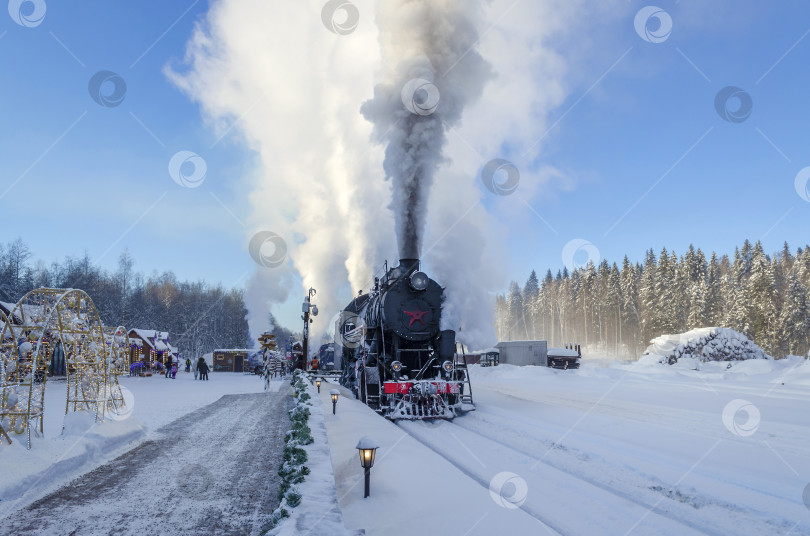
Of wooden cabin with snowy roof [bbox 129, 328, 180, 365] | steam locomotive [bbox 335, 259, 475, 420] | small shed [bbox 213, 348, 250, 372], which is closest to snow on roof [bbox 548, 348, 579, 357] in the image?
steam locomotive [bbox 335, 259, 475, 420]

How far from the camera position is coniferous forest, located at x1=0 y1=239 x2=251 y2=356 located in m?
49.9

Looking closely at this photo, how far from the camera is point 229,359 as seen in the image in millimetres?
50062

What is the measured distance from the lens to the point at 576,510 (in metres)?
5.80

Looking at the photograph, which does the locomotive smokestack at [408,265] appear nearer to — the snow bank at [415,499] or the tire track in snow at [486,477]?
the tire track in snow at [486,477]

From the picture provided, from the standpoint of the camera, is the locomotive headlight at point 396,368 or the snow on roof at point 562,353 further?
the snow on roof at point 562,353

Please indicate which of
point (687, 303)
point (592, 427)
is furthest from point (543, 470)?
point (687, 303)

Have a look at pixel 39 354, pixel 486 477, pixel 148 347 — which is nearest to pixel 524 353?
pixel 148 347

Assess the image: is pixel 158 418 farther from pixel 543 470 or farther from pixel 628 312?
pixel 628 312

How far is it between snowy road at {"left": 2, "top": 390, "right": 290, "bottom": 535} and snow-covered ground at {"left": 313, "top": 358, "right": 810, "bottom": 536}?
1.34 metres

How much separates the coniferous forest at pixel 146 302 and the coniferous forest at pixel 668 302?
202ft

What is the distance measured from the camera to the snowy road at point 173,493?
5379 millimetres

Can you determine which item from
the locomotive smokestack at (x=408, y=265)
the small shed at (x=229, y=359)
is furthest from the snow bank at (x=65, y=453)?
the small shed at (x=229, y=359)

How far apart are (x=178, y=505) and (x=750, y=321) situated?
188ft

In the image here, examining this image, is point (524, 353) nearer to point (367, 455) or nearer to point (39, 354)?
point (39, 354)
